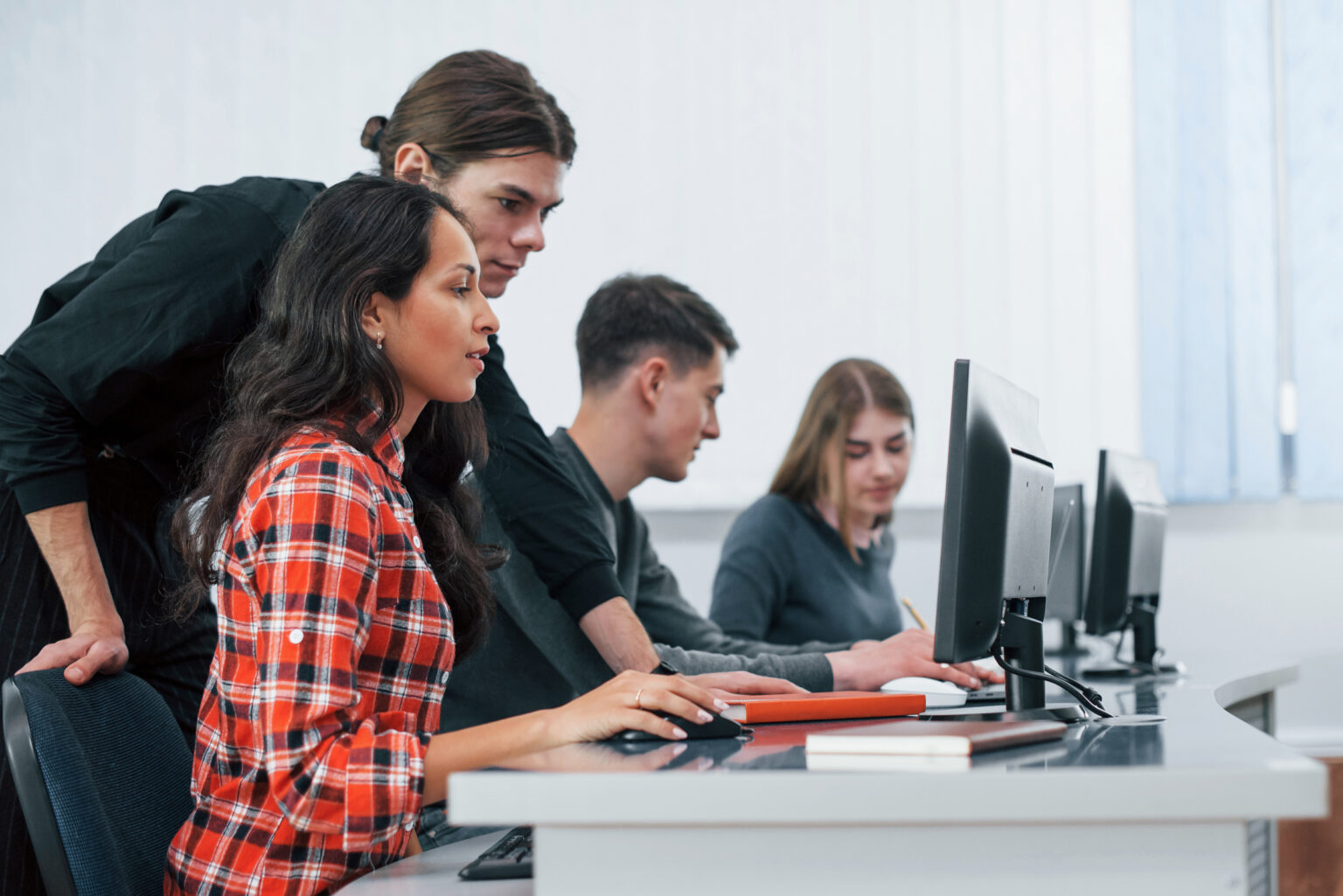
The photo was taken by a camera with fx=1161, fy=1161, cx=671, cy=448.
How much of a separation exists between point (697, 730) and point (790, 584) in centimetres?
141

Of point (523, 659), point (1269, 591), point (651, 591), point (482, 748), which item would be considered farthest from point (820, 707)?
point (1269, 591)

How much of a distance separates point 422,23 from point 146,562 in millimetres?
2034

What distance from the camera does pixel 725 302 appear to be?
2912 mm

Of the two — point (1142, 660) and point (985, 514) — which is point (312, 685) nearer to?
point (985, 514)

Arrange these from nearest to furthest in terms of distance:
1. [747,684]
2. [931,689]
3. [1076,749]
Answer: [1076,749]
[747,684]
[931,689]

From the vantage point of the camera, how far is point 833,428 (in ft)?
7.90

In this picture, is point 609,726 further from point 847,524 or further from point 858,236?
point 858,236

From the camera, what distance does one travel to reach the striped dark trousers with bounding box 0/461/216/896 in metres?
1.21

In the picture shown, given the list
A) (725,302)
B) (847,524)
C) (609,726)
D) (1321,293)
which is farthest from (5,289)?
(1321,293)

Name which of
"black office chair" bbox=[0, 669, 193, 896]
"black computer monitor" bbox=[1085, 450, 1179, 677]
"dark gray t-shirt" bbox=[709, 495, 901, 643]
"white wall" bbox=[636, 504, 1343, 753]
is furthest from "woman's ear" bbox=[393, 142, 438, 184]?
"white wall" bbox=[636, 504, 1343, 753]

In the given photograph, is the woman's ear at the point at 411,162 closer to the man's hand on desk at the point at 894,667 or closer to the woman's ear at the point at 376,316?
the woman's ear at the point at 376,316

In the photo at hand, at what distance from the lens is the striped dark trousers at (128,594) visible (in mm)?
1212

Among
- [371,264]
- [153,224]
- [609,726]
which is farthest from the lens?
[153,224]

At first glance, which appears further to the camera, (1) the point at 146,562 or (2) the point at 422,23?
(2) the point at 422,23
